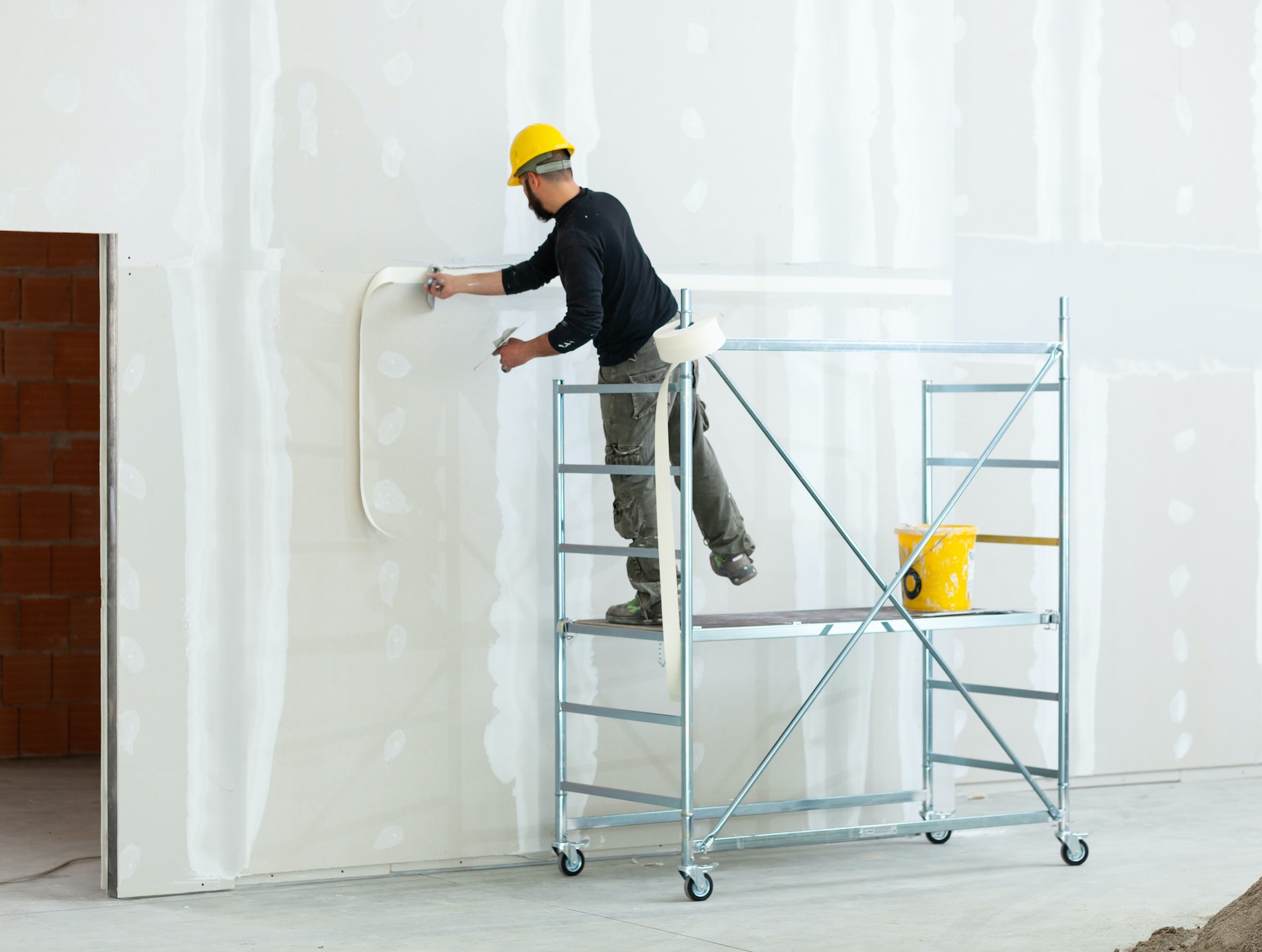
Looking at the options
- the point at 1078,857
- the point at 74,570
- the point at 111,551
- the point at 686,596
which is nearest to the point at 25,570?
the point at 74,570

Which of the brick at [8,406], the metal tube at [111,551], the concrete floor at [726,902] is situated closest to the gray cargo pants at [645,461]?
the concrete floor at [726,902]

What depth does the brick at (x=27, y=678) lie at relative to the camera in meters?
6.70

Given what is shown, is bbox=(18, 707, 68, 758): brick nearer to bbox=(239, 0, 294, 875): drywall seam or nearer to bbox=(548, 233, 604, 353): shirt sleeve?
bbox=(239, 0, 294, 875): drywall seam

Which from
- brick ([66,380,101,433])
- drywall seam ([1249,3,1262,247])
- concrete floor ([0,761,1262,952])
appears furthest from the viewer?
brick ([66,380,101,433])

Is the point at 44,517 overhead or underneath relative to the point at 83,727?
overhead

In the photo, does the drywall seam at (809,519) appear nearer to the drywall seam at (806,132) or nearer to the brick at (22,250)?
the drywall seam at (806,132)

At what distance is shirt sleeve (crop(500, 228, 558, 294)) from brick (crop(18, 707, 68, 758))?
137 inches

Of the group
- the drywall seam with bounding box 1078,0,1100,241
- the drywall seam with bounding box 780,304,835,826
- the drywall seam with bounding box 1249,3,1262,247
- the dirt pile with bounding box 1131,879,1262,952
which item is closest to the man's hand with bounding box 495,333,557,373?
the drywall seam with bounding box 780,304,835,826

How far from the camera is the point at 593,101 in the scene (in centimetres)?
A: 494

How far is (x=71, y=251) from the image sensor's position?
22.0 feet

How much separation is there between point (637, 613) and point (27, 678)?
3.40 meters

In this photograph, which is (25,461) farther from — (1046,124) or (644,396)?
(1046,124)

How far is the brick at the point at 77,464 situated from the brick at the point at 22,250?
81 cm

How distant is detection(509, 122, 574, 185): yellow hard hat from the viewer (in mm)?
4488
